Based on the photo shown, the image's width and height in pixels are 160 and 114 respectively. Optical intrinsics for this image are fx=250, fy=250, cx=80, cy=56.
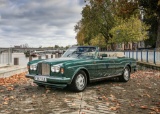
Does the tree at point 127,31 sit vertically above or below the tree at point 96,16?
below

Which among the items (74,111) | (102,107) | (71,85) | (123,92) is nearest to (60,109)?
(74,111)

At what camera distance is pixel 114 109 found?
6.10 m

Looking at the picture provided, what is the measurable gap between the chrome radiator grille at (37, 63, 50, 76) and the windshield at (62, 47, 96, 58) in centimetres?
152

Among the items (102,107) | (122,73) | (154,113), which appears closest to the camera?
(154,113)

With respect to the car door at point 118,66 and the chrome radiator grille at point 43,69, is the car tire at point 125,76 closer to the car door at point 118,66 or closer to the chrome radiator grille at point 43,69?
the car door at point 118,66

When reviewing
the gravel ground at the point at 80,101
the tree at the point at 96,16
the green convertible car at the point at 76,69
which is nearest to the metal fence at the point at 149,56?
the green convertible car at the point at 76,69

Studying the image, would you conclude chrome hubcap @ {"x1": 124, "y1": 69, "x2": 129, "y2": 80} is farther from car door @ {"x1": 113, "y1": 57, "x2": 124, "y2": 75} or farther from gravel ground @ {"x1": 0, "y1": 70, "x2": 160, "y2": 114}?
gravel ground @ {"x1": 0, "y1": 70, "x2": 160, "y2": 114}

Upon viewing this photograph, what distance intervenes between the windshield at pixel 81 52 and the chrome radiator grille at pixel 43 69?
1.52 meters

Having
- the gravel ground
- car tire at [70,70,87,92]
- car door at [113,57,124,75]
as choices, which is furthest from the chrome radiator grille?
car door at [113,57,124,75]

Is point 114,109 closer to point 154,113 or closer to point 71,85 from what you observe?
point 154,113

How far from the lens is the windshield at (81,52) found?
937cm

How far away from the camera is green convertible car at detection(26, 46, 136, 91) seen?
787 centimetres

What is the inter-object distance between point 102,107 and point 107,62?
3.64 m

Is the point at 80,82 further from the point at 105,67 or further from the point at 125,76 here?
the point at 125,76
